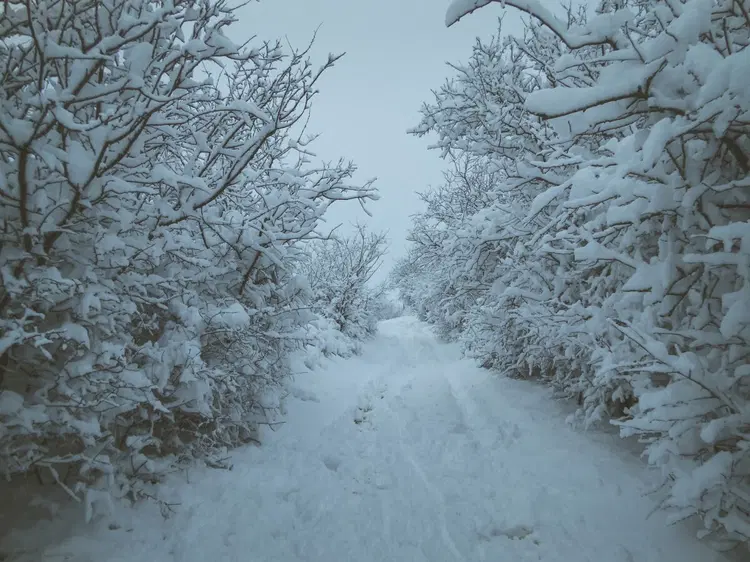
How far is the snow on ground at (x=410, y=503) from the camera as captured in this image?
3133mm

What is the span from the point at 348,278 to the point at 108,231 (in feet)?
48.8

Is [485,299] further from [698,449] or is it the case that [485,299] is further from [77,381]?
[77,381]

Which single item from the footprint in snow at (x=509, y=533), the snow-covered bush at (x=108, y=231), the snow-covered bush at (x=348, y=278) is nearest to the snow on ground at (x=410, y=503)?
the footprint in snow at (x=509, y=533)

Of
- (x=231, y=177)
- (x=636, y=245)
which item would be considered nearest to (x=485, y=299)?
(x=636, y=245)

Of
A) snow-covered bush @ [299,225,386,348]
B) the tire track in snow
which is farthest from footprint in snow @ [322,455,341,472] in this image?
snow-covered bush @ [299,225,386,348]

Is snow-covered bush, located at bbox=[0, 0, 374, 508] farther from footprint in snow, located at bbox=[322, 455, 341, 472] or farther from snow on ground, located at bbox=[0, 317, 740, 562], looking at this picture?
footprint in snow, located at bbox=[322, 455, 341, 472]

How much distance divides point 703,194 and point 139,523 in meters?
4.96

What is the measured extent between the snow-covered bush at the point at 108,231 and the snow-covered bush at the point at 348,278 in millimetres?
12188

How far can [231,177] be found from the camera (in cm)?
306

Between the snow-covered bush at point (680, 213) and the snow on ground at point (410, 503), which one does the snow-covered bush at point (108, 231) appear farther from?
the snow-covered bush at point (680, 213)

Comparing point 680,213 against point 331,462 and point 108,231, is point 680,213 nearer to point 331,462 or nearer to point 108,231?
point 108,231

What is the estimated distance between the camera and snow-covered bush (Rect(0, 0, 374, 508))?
238cm

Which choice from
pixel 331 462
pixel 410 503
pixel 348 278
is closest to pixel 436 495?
pixel 410 503

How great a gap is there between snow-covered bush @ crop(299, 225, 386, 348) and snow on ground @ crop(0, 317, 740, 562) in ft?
33.6
